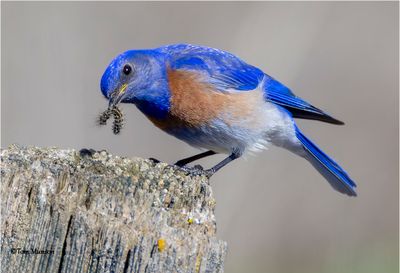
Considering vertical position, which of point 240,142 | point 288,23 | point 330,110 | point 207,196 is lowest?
point 207,196

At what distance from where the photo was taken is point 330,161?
690 centimetres

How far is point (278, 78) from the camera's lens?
23.9 feet

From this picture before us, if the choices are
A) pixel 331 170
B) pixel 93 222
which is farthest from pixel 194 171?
pixel 331 170

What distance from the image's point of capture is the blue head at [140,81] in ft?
17.6

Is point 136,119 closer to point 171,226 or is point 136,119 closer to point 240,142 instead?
point 240,142

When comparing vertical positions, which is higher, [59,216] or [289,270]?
[289,270]

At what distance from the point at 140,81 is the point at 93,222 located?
288cm

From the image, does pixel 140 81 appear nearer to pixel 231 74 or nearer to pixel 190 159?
pixel 231 74

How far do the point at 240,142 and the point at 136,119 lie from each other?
6.64ft

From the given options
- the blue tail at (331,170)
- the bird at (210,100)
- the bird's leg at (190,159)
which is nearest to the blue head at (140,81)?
the bird at (210,100)

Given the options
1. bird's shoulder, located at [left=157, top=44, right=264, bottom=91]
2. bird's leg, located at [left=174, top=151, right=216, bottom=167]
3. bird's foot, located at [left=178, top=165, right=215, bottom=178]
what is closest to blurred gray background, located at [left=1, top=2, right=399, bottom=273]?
bird's leg, located at [left=174, top=151, right=216, bottom=167]

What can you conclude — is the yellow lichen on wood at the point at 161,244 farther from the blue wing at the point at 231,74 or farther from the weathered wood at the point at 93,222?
the blue wing at the point at 231,74

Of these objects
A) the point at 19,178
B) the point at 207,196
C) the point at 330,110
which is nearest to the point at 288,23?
the point at 330,110

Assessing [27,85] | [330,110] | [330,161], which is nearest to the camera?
[330,161]
